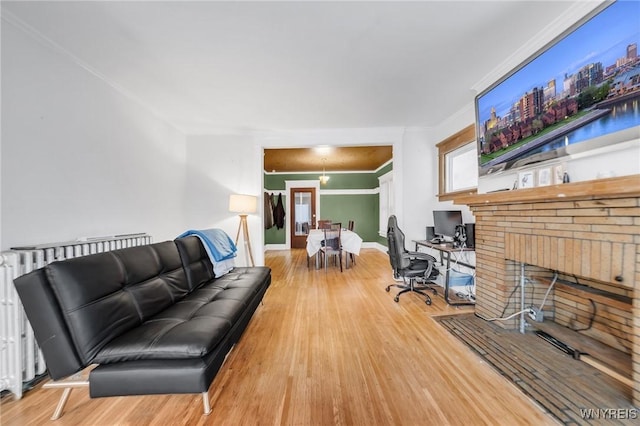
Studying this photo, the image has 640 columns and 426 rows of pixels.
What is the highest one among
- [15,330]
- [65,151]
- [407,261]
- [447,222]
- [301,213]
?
[65,151]

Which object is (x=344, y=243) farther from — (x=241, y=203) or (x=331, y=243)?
(x=241, y=203)

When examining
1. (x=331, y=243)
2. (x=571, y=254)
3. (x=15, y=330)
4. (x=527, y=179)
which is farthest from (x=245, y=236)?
(x=571, y=254)

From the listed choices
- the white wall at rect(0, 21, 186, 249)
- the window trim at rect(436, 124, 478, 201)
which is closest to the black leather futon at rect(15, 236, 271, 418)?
the white wall at rect(0, 21, 186, 249)

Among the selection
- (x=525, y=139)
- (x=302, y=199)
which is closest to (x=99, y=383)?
(x=525, y=139)

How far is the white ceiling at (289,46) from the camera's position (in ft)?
5.27

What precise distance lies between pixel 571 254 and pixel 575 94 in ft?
3.60

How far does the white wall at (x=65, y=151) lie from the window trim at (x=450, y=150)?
427 centimetres

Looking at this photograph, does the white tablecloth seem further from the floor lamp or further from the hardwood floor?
the hardwood floor

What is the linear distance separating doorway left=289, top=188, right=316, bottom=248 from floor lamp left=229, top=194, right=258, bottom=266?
3.43 meters

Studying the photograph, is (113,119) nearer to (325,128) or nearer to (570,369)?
(325,128)

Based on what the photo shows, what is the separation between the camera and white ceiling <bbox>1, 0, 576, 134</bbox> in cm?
161

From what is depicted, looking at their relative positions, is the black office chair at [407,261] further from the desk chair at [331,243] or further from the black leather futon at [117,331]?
the black leather futon at [117,331]

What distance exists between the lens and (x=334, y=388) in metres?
1.50

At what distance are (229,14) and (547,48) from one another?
7.68 feet
